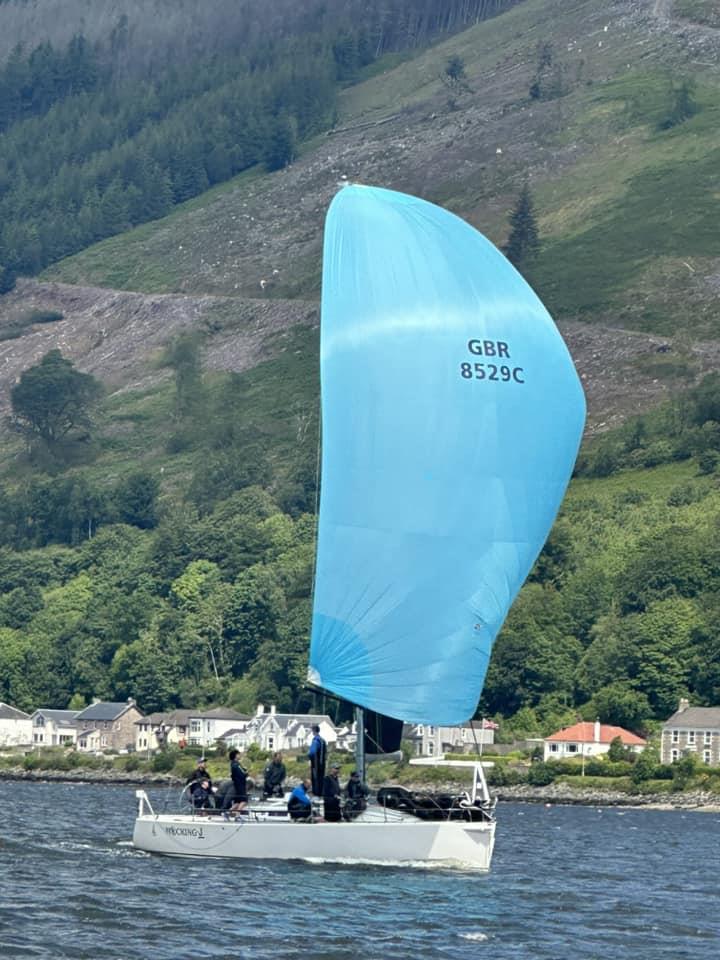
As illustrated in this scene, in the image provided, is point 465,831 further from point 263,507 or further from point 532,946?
point 263,507

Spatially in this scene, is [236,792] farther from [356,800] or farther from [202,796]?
[356,800]

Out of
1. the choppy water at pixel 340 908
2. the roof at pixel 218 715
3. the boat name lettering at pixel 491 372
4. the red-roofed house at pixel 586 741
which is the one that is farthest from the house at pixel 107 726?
the boat name lettering at pixel 491 372

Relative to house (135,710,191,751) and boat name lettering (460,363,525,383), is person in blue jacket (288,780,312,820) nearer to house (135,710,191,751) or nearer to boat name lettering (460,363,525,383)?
boat name lettering (460,363,525,383)

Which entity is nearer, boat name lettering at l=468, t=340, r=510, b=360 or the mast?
the mast

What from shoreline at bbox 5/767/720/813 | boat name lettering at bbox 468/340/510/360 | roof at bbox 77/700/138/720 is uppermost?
boat name lettering at bbox 468/340/510/360

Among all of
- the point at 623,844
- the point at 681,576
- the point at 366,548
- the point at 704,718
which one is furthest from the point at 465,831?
the point at 681,576

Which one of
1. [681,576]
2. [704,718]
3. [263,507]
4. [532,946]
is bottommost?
[532,946]

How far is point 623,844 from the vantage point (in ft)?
212

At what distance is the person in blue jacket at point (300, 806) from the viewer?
45906mm

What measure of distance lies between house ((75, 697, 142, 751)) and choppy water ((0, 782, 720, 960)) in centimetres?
7123

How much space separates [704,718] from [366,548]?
207ft

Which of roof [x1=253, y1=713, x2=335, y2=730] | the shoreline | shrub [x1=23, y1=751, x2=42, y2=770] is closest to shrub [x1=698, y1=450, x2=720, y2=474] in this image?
roof [x1=253, y1=713, x2=335, y2=730]

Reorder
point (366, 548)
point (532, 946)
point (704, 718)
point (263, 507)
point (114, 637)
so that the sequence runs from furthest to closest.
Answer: point (263, 507), point (114, 637), point (704, 718), point (366, 548), point (532, 946)

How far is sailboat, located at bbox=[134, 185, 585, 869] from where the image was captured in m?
46.6
